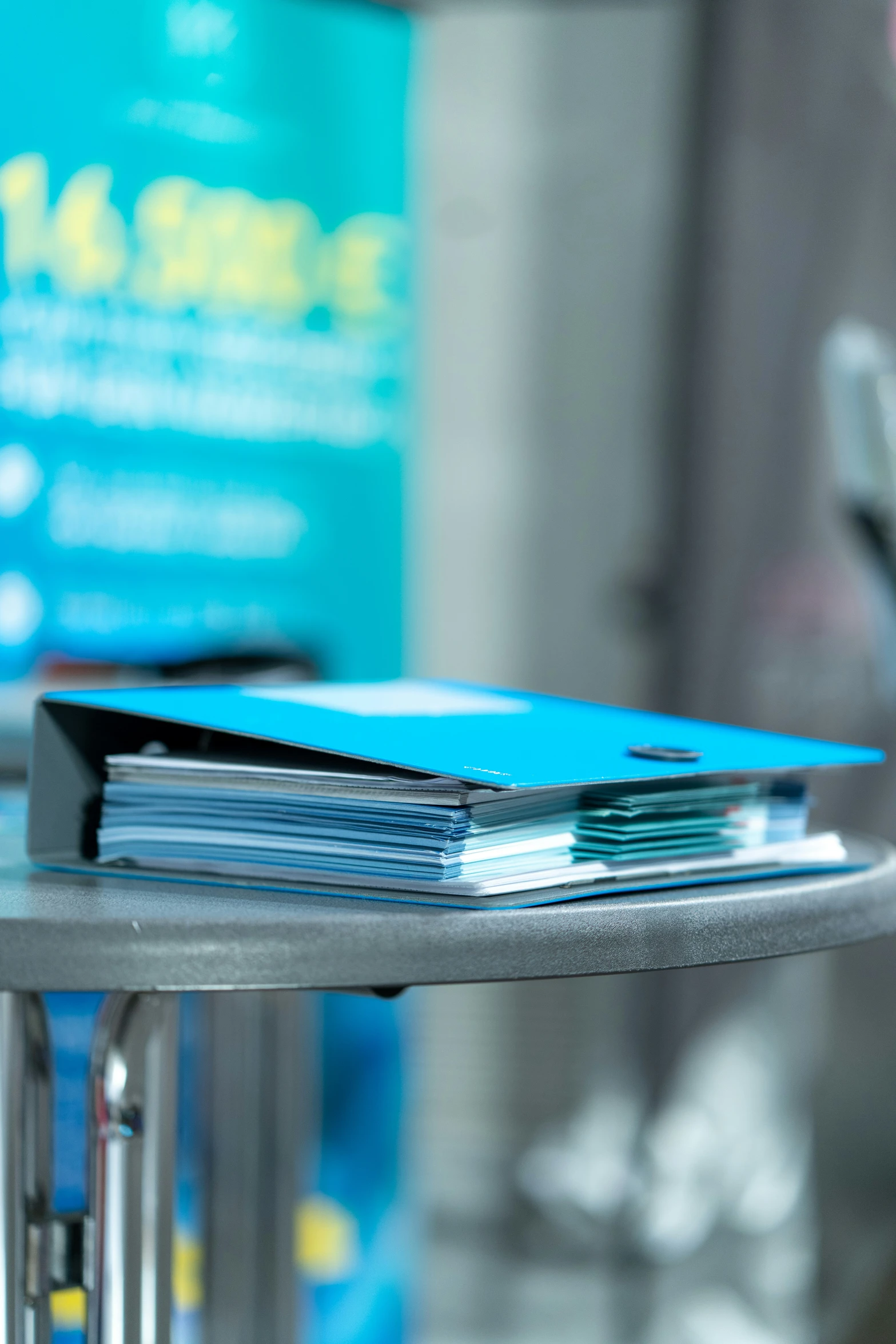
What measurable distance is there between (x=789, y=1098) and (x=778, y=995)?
0.17 meters

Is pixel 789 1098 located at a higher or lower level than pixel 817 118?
lower

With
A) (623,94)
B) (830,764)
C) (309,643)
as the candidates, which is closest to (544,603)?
(309,643)

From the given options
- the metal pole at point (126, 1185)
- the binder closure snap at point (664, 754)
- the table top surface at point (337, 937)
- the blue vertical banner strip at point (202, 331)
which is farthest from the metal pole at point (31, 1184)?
the blue vertical banner strip at point (202, 331)

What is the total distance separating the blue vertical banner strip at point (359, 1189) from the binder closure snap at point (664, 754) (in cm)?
157

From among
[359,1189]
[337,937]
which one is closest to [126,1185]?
[337,937]

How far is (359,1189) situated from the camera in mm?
2250

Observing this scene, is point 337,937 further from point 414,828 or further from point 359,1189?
point 359,1189

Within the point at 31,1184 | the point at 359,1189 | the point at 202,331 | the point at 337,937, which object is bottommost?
the point at 359,1189

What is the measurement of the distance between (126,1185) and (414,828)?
275 mm

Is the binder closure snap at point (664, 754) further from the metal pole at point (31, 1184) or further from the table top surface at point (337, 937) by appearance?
the metal pole at point (31, 1184)

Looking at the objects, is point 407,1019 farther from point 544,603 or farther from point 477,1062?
point 544,603

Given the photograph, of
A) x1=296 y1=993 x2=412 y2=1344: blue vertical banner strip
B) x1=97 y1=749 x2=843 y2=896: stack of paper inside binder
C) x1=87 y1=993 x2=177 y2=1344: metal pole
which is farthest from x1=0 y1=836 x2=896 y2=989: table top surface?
x1=296 y1=993 x2=412 y2=1344: blue vertical banner strip

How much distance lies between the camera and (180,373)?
2.15 meters

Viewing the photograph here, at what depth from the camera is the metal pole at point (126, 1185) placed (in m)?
0.79
